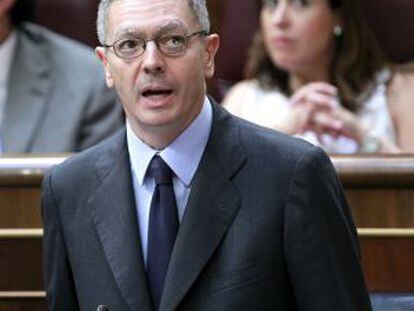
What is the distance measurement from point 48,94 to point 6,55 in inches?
4.3

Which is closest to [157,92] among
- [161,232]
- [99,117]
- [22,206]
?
[161,232]

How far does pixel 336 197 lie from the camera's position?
1.10 meters

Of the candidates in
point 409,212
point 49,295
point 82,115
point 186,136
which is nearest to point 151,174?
point 186,136

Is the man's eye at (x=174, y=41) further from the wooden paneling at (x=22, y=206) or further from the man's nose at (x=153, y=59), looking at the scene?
the wooden paneling at (x=22, y=206)

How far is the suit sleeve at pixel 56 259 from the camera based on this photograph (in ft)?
3.87

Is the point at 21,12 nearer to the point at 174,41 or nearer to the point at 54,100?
the point at 54,100

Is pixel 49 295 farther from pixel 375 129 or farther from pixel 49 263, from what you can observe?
pixel 375 129

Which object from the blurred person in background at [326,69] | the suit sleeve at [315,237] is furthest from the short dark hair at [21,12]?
the suit sleeve at [315,237]

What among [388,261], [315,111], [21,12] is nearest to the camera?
[388,261]

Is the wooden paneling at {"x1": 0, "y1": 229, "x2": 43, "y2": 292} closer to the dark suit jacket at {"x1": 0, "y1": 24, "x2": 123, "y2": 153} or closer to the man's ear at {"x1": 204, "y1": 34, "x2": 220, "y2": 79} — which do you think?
the dark suit jacket at {"x1": 0, "y1": 24, "x2": 123, "y2": 153}

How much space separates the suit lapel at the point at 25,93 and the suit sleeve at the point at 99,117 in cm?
6

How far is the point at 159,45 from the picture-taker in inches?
43.0

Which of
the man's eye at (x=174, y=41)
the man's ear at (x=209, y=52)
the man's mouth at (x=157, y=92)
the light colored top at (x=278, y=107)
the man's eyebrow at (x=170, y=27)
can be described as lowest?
the light colored top at (x=278, y=107)

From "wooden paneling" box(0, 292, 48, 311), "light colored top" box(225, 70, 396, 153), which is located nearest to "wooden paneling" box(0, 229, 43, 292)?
"wooden paneling" box(0, 292, 48, 311)
